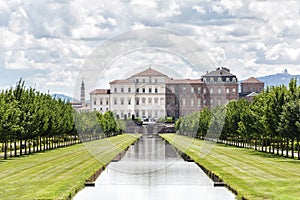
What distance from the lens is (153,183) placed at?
33.1 meters

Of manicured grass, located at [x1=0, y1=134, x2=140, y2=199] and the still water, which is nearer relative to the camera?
manicured grass, located at [x1=0, y1=134, x2=140, y2=199]

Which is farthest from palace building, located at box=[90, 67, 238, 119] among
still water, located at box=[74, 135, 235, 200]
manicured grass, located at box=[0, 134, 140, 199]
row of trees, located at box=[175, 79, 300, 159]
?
still water, located at box=[74, 135, 235, 200]

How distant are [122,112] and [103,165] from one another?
1313 centimetres

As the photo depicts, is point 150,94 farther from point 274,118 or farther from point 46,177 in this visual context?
point 46,177

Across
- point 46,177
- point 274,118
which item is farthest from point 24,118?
point 274,118

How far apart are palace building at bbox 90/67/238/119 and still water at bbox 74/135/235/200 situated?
15.8 ft

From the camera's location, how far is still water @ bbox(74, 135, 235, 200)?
28469 millimetres

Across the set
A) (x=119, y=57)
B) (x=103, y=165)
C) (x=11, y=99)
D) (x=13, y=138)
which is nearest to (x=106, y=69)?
A: (x=119, y=57)

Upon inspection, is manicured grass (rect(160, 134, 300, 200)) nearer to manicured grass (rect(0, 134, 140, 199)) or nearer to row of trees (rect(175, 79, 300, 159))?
row of trees (rect(175, 79, 300, 159))

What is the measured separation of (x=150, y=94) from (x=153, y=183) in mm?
20511

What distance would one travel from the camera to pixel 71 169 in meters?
39.5

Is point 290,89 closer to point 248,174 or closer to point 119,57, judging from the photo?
point 248,174

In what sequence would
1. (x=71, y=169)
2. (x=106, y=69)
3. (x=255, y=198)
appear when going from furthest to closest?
1. (x=71, y=169)
2. (x=106, y=69)
3. (x=255, y=198)

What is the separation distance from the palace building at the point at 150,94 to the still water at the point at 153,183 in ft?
15.8
